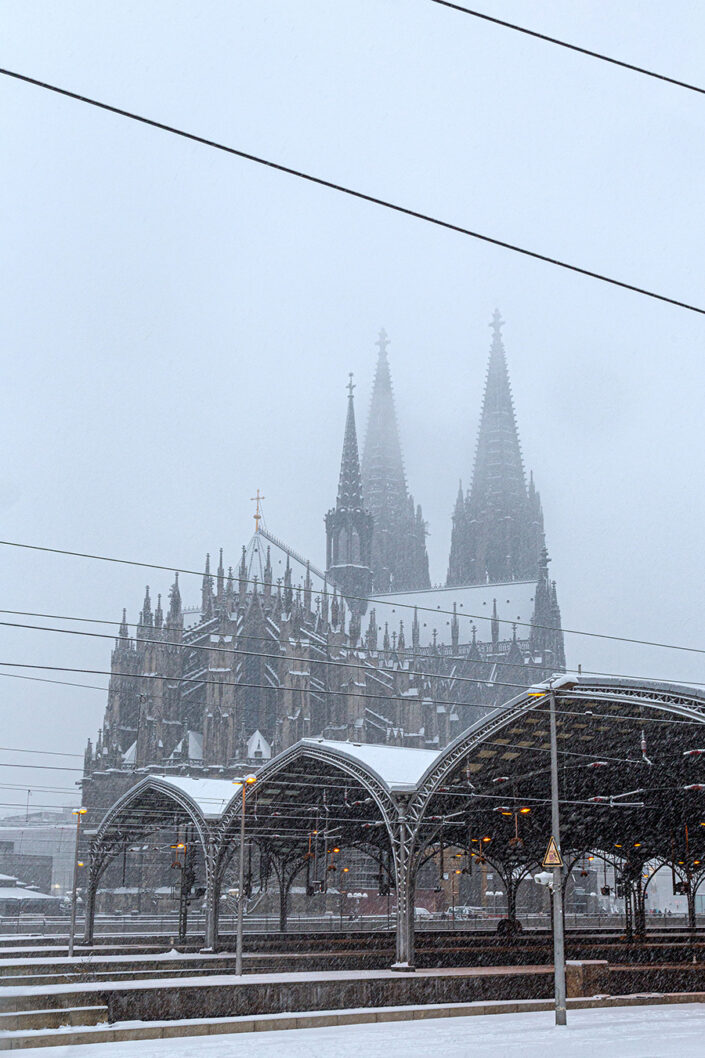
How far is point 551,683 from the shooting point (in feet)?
81.8

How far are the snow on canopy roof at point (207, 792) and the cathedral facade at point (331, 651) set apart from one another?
12.0 ft

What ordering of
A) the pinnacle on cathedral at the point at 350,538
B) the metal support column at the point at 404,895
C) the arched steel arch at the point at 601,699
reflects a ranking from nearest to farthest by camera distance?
the arched steel arch at the point at 601,699 < the metal support column at the point at 404,895 < the pinnacle on cathedral at the point at 350,538

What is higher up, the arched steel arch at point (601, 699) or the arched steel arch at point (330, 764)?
the arched steel arch at point (601, 699)

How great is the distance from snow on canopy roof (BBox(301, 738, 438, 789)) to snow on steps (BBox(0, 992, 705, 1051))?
379 inches

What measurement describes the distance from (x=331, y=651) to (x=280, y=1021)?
→ 205ft

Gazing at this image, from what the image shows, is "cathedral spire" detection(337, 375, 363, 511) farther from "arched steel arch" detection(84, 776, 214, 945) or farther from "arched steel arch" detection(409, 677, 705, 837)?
"arched steel arch" detection(409, 677, 705, 837)

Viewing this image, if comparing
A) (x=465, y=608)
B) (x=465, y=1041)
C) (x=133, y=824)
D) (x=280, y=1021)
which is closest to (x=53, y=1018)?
(x=280, y=1021)

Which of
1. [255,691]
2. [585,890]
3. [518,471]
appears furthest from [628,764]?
[518,471]

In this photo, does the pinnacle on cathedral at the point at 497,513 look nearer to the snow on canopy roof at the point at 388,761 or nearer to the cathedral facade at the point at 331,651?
the cathedral facade at the point at 331,651

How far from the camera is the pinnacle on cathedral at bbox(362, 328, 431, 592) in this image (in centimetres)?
14425

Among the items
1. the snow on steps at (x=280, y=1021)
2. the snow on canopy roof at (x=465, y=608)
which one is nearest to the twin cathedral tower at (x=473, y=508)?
the snow on canopy roof at (x=465, y=608)

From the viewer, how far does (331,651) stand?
8106 cm

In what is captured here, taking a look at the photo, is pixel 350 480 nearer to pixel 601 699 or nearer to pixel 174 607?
pixel 174 607

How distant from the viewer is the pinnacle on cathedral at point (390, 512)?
144 m
